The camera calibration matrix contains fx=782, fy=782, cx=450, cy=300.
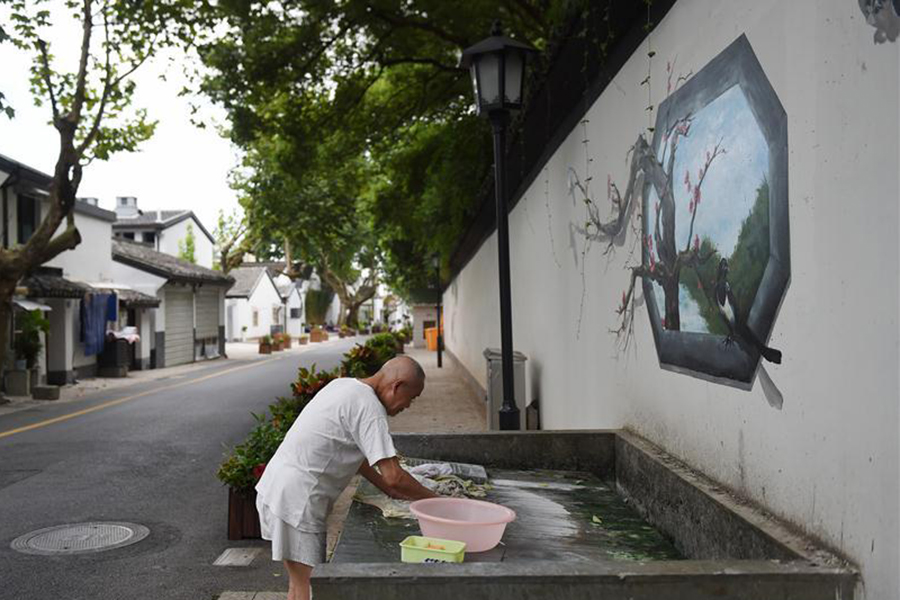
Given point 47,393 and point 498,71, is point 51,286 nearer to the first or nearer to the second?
point 47,393

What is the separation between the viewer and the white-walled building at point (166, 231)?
49500 millimetres

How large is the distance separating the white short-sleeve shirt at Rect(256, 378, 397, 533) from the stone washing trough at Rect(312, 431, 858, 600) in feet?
0.74

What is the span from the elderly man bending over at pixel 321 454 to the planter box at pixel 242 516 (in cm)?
300

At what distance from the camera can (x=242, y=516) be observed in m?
6.65

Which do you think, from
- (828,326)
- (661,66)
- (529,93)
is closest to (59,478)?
(529,93)

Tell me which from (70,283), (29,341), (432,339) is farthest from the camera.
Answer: (432,339)

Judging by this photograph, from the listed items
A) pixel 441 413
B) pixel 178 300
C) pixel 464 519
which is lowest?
pixel 441 413

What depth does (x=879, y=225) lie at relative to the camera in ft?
7.30

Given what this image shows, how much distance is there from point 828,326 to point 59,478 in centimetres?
905

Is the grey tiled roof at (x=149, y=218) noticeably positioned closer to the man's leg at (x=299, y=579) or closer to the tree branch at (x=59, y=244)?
the tree branch at (x=59, y=244)

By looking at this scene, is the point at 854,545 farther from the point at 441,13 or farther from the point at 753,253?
the point at 441,13

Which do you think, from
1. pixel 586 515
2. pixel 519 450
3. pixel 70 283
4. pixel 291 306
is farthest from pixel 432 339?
pixel 291 306

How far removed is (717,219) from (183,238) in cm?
5266

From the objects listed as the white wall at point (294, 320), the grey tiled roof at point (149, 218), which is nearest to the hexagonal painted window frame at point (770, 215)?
the grey tiled roof at point (149, 218)
